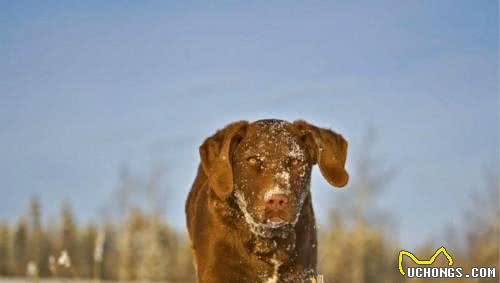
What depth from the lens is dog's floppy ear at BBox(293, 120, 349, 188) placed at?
672 centimetres

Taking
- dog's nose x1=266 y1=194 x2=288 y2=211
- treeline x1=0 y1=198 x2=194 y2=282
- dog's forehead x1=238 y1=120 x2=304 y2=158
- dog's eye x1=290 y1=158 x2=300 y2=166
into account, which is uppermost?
dog's forehead x1=238 y1=120 x2=304 y2=158

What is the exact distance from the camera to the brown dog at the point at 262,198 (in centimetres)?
632

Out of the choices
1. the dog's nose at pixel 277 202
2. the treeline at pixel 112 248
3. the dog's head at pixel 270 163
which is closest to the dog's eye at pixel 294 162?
the dog's head at pixel 270 163

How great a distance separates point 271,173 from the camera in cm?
633

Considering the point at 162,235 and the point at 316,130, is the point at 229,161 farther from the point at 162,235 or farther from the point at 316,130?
the point at 162,235

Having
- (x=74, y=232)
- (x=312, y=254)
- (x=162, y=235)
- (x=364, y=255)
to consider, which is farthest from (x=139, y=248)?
(x=312, y=254)

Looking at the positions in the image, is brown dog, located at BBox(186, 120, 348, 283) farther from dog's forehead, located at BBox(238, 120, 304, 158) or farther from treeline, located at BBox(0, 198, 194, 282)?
treeline, located at BBox(0, 198, 194, 282)

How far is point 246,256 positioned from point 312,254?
69 cm

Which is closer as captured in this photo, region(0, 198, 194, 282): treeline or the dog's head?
the dog's head

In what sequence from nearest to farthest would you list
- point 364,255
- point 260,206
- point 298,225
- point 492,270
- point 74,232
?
point 260,206
point 298,225
point 492,270
point 364,255
point 74,232

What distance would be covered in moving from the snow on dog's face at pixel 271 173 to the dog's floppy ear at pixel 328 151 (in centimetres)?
8

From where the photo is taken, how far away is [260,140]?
6590 mm

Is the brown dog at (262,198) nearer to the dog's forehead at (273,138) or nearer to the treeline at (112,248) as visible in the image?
the dog's forehead at (273,138)

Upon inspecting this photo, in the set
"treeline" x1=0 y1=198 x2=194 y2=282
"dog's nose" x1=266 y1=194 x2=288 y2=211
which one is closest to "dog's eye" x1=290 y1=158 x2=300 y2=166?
"dog's nose" x1=266 y1=194 x2=288 y2=211
